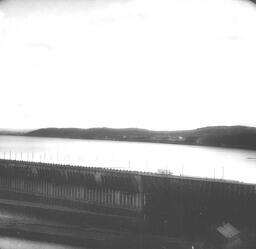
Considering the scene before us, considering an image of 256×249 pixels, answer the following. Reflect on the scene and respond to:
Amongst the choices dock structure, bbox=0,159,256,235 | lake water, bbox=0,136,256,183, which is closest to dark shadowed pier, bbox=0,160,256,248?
dock structure, bbox=0,159,256,235

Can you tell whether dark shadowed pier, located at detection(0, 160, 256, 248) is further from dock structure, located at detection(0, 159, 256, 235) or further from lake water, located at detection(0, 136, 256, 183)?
lake water, located at detection(0, 136, 256, 183)

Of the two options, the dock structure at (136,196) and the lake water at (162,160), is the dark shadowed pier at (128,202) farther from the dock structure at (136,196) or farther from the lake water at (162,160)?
the lake water at (162,160)

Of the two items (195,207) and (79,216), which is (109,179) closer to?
(79,216)

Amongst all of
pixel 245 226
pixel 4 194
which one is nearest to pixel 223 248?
pixel 245 226

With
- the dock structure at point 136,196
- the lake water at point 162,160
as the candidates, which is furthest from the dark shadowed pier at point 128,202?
the lake water at point 162,160

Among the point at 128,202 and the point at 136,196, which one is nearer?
the point at 136,196

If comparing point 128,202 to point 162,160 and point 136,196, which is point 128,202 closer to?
point 136,196

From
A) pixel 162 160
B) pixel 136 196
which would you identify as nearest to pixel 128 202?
pixel 136 196

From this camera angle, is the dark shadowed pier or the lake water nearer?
the dark shadowed pier
